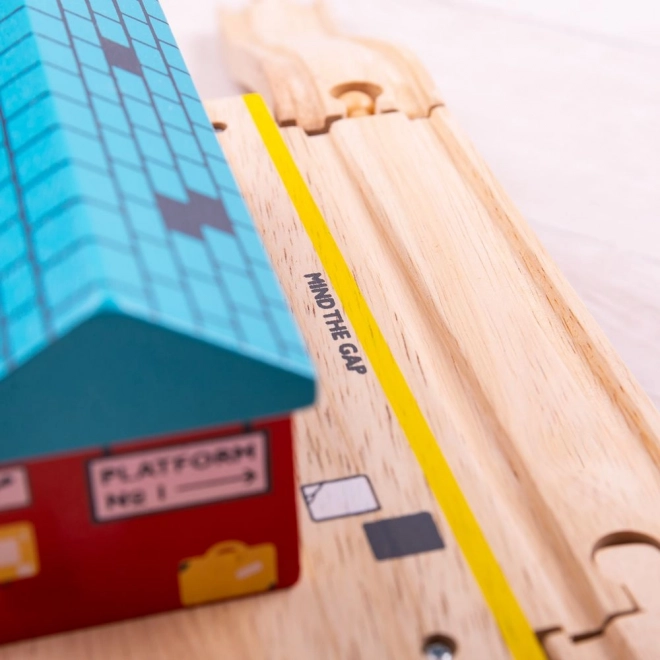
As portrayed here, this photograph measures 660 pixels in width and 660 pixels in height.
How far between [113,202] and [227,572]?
0.20 m

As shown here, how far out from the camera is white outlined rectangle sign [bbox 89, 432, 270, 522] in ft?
1.50

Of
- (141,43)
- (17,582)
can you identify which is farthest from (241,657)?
(141,43)

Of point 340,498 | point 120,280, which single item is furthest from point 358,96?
point 120,280

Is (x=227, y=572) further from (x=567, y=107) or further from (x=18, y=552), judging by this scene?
(x=567, y=107)

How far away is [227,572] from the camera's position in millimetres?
524

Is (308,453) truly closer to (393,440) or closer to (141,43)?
(393,440)

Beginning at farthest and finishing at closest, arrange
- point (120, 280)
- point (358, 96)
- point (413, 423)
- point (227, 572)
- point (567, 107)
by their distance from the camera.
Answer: point (567, 107)
point (358, 96)
point (413, 423)
point (227, 572)
point (120, 280)

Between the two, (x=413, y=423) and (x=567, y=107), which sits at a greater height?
(x=567, y=107)

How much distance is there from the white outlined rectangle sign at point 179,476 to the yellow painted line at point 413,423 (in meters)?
0.15

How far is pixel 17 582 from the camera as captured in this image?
0.49 meters

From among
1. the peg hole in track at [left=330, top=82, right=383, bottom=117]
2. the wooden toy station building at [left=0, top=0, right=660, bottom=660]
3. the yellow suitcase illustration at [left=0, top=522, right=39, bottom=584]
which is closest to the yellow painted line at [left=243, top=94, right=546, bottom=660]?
the wooden toy station building at [left=0, top=0, right=660, bottom=660]

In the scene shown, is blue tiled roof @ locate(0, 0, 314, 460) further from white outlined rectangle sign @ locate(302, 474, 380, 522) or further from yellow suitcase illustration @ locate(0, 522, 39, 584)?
white outlined rectangle sign @ locate(302, 474, 380, 522)

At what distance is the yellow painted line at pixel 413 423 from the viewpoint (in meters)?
0.54

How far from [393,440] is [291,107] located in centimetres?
47
